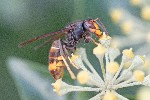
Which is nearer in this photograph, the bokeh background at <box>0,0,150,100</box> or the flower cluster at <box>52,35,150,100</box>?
the flower cluster at <box>52,35,150,100</box>

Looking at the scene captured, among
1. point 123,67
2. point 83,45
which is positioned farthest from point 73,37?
point 123,67

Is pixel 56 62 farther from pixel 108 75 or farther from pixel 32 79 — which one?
pixel 108 75

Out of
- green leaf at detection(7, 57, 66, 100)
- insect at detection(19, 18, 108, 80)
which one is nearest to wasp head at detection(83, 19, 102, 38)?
insect at detection(19, 18, 108, 80)

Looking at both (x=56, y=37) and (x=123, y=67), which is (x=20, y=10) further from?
(x=123, y=67)

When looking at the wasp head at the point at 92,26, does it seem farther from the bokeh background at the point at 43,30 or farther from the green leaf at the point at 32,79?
the green leaf at the point at 32,79

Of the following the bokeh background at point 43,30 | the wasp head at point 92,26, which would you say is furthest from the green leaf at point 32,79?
the wasp head at point 92,26

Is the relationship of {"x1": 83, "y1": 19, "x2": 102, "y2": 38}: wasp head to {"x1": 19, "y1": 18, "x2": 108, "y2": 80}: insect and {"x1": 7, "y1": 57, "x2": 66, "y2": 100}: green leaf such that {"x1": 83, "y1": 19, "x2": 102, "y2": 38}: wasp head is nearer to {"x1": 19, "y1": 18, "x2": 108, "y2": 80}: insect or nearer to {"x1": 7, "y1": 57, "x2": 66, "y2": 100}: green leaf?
{"x1": 19, "y1": 18, "x2": 108, "y2": 80}: insect
